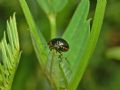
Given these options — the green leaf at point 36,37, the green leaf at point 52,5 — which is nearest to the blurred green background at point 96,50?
the green leaf at point 52,5

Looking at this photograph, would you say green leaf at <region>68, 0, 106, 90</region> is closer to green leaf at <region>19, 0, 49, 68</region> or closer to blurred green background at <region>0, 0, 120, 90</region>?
green leaf at <region>19, 0, 49, 68</region>

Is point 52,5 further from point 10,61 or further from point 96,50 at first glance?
point 96,50

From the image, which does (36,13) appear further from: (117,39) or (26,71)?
(117,39)

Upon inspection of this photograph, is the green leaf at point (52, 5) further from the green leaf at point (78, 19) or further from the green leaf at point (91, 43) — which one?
the green leaf at point (91, 43)

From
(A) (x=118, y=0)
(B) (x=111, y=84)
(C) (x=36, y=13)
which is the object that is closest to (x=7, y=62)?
(C) (x=36, y=13)

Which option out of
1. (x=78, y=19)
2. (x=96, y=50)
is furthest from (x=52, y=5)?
(x=96, y=50)

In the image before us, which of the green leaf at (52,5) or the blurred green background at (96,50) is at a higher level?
the green leaf at (52,5)

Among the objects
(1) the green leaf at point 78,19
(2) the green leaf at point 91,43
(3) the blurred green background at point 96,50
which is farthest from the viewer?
(3) the blurred green background at point 96,50

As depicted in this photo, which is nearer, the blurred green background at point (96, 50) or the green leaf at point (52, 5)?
the green leaf at point (52, 5)
